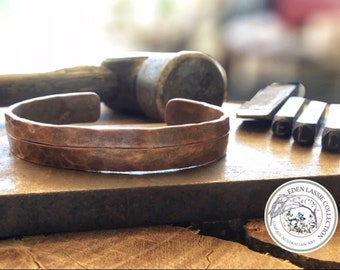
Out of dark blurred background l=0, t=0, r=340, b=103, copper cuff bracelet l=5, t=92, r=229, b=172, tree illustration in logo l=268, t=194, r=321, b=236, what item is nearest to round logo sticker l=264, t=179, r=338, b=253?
tree illustration in logo l=268, t=194, r=321, b=236

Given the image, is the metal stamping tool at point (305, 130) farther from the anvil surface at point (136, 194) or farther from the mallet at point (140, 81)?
the mallet at point (140, 81)

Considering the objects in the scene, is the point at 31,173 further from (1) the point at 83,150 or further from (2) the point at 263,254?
(2) the point at 263,254

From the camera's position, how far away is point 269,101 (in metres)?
1.33

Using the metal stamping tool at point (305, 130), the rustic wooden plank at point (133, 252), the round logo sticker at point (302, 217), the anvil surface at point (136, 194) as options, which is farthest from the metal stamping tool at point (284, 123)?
the rustic wooden plank at point (133, 252)

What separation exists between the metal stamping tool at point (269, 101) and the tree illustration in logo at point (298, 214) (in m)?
0.44

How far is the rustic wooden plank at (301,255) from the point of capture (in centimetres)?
71

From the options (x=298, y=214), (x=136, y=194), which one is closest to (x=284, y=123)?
(x=298, y=214)

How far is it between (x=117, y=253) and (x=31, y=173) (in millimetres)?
255

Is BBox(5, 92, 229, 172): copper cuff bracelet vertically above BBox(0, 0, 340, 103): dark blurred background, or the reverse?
BBox(0, 0, 340, 103): dark blurred background

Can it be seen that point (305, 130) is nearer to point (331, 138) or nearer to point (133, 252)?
point (331, 138)

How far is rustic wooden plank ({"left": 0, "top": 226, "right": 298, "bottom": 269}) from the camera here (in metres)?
0.69

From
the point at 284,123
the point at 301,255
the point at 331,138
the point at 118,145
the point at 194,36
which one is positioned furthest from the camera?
the point at 194,36

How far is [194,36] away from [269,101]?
22.0 inches

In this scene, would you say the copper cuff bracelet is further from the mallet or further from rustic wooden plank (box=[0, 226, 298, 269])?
the mallet
